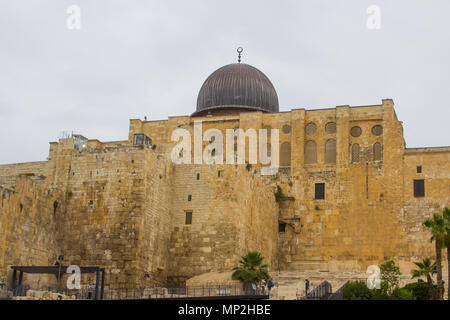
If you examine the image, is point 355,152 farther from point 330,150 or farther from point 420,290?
point 420,290

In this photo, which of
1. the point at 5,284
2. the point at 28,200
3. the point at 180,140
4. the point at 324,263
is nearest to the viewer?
the point at 5,284

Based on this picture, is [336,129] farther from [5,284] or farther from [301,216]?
[5,284]

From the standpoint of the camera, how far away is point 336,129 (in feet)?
144

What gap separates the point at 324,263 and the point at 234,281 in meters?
11.5

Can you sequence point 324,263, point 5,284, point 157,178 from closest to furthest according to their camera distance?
point 5,284
point 157,178
point 324,263

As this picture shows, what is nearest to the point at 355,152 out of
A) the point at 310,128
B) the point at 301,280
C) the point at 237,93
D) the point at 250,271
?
the point at 310,128

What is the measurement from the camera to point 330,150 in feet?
144

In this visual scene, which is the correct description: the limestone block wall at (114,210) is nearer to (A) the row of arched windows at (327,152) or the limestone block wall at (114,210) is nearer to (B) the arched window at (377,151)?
(A) the row of arched windows at (327,152)

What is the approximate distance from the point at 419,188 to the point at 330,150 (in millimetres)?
5576

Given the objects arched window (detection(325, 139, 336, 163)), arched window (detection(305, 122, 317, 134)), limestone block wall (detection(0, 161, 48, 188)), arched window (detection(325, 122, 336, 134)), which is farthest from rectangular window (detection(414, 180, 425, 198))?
limestone block wall (detection(0, 161, 48, 188))

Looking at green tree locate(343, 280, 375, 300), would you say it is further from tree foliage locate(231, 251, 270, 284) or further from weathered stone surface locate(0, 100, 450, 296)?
weathered stone surface locate(0, 100, 450, 296)
